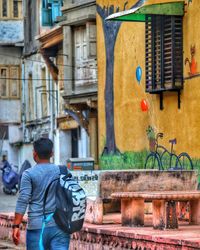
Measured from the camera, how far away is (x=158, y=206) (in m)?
16.8

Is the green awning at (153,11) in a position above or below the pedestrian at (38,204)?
above

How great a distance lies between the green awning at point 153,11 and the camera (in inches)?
896

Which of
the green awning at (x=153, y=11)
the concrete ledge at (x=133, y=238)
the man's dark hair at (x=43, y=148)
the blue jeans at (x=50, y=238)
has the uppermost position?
the green awning at (x=153, y=11)

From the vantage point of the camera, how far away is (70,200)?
11.7 meters

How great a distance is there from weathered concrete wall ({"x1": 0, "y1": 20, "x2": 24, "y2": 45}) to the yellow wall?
21.9 meters

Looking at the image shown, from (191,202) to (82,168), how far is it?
836cm

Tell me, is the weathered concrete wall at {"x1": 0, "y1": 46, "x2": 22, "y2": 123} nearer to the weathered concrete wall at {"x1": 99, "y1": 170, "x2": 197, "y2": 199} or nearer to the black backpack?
the weathered concrete wall at {"x1": 99, "y1": 170, "x2": 197, "y2": 199}

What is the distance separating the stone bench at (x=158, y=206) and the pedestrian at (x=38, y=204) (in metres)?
4.85

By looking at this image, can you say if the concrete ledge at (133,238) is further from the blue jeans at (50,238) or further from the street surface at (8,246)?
the blue jeans at (50,238)

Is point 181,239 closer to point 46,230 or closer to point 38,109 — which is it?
point 46,230

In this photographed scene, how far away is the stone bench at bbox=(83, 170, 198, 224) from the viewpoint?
18.3 meters

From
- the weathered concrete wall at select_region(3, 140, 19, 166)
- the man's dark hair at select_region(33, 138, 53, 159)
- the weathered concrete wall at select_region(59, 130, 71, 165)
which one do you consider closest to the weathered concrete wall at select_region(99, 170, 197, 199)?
the man's dark hair at select_region(33, 138, 53, 159)

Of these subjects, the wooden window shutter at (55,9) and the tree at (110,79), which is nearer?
the tree at (110,79)

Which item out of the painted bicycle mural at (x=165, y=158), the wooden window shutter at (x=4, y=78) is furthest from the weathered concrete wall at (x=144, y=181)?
the wooden window shutter at (x=4, y=78)
